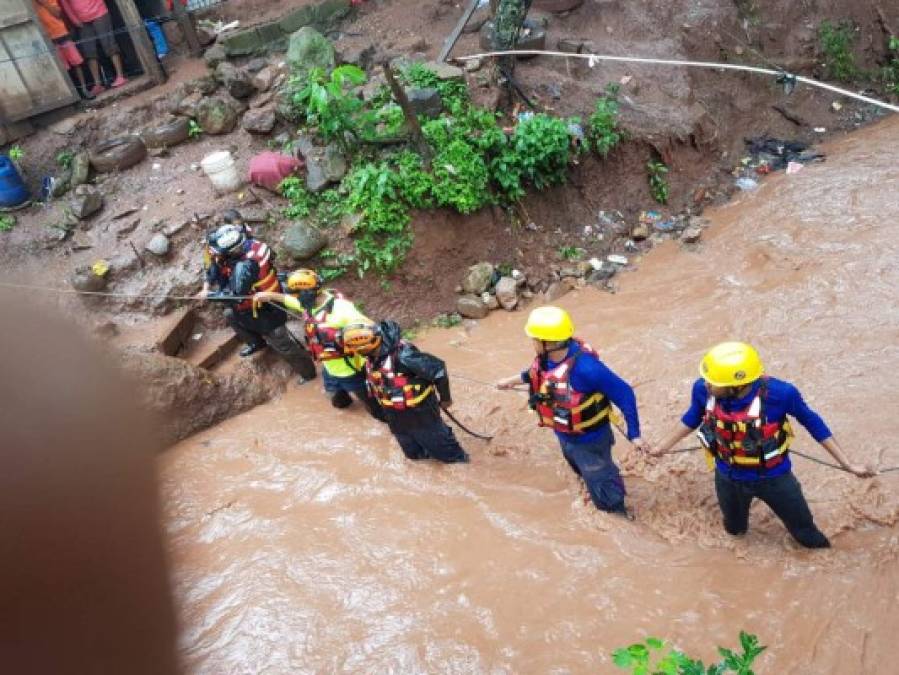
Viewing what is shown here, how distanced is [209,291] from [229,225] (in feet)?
2.29

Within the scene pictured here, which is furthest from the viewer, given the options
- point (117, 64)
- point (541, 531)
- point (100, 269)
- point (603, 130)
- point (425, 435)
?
point (117, 64)

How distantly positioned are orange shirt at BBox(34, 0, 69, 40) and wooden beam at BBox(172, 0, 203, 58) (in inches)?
60.1

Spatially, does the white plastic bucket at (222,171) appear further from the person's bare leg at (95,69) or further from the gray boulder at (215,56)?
the person's bare leg at (95,69)

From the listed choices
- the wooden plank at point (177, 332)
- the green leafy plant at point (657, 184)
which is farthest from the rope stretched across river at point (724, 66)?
the wooden plank at point (177, 332)

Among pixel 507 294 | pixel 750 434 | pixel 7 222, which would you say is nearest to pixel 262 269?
pixel 507 294

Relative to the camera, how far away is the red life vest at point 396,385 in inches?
178

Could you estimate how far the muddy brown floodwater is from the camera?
3793 mm

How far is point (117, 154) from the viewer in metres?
8.17

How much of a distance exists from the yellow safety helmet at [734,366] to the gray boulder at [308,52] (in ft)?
22.7

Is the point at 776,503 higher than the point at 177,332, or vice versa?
the point at 177,332

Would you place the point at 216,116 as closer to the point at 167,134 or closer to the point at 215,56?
the point at 167,134

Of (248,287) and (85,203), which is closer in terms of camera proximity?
(248,287)

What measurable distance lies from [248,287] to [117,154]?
373 centimetres

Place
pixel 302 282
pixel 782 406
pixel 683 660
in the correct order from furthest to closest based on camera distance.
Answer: pixel 302 282 → pixel 782 406 → pixel 683 660
